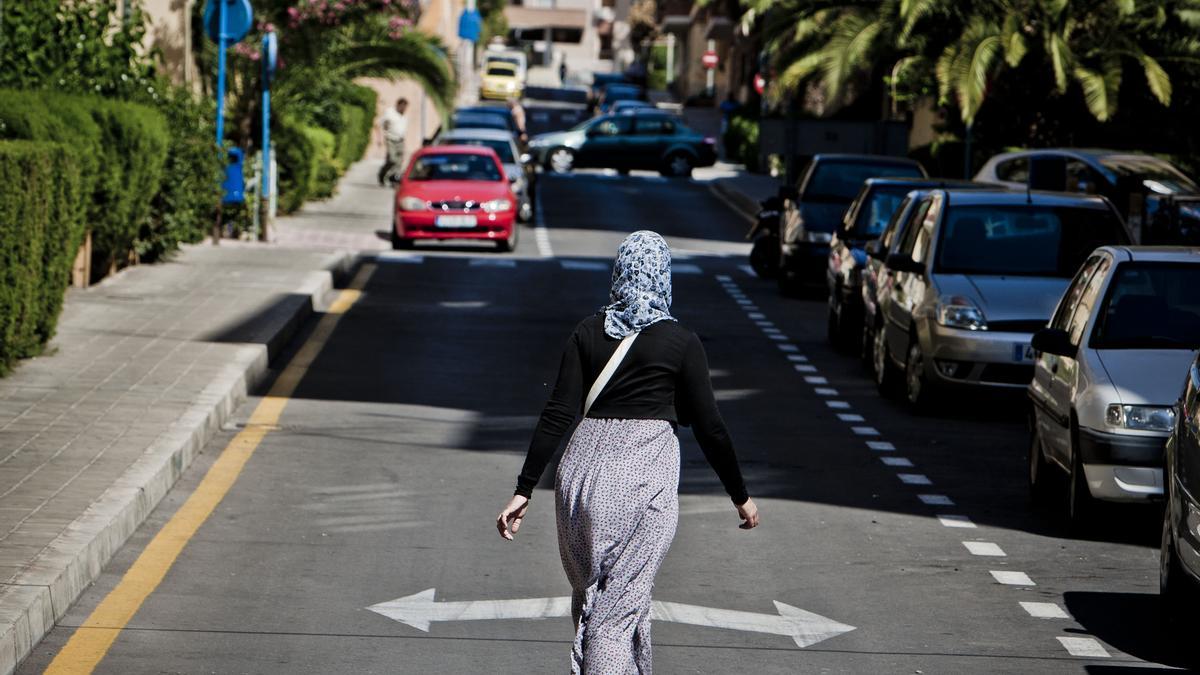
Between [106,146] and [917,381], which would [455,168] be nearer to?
[106,146]

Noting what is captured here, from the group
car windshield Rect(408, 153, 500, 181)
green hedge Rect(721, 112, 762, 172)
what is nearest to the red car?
car windshield Rect(408, 153, 500, 181)

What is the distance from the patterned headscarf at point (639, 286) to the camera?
6484 millimetres

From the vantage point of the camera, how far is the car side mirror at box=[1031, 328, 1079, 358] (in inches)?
455

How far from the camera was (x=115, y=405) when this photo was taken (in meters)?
13.8

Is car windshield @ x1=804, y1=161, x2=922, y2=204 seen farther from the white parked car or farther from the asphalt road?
the white parked car

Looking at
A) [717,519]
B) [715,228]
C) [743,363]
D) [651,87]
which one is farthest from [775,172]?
[651,87]

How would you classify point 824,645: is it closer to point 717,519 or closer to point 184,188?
point 717,519

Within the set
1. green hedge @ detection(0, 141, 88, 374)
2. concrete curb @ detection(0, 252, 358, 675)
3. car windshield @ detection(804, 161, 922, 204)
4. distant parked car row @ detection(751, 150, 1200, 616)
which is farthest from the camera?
car windshield @ detection(804, 161, 922, 204)

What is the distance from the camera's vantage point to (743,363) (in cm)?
1886

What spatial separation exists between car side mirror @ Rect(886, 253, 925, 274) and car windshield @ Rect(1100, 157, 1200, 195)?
8907 millimetres

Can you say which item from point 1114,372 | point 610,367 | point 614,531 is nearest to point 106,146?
point 1114,372

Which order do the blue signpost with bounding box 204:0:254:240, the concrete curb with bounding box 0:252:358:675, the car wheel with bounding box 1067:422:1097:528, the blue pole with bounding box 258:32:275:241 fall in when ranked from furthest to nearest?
the blue pole with bounding box 258:32:275:241, the blue signpost with bounding box 204:0:254:240, the car wheel with bounding box 1067:422:1097:528, the concrete curb with bounding box 0:252:358:675

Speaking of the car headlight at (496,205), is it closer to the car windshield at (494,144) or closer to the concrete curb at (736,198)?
the car windshield at (494,144)

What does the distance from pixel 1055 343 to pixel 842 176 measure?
53.0 ft
